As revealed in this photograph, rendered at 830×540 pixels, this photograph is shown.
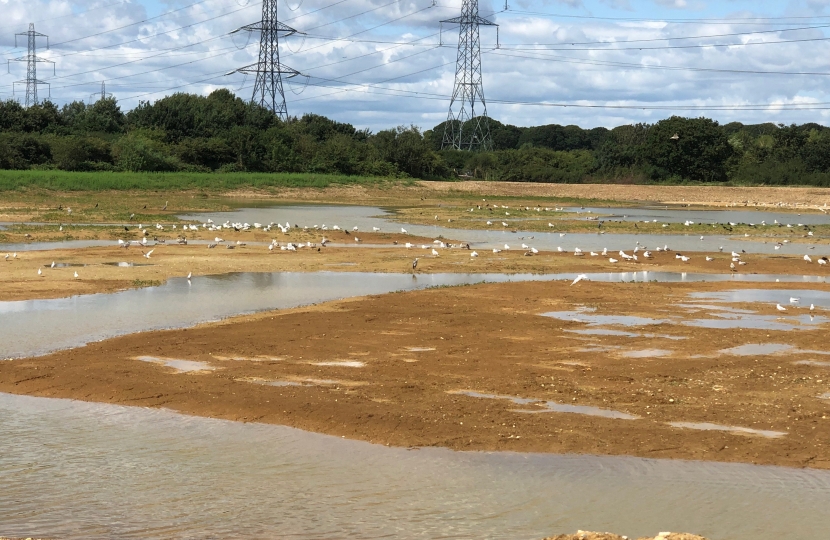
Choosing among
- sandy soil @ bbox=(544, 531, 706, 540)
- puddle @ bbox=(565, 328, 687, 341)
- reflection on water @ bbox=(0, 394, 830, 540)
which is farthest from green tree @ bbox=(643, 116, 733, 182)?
sandy soil @ bbox=(544, 531, 706, 540)

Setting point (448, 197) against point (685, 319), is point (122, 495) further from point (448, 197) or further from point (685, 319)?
point (448, 197)

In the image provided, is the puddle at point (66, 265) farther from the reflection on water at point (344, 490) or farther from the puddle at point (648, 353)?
the puddle at point (648, 353)

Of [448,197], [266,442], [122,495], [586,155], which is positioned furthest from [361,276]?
[586,155]

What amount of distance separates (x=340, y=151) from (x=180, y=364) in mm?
76032

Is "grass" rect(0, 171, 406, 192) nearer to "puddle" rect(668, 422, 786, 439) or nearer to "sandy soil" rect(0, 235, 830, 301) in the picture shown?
"sandy soil" rect(0, 235, 830, 301)

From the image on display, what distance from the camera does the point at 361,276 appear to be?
81.3ft

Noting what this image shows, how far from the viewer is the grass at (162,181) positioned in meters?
57.4

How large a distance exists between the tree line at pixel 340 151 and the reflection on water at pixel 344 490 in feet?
217

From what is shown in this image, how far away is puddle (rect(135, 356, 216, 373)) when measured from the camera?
1303cm

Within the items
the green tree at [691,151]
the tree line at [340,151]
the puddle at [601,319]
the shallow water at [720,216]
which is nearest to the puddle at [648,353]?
the puddle at [601,319]

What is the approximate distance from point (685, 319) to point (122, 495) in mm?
11913

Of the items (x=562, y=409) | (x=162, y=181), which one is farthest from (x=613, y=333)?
(x=162, y=181)

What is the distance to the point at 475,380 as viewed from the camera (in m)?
12.5

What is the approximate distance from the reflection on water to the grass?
48807mm
